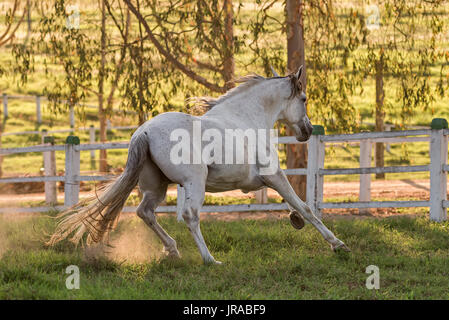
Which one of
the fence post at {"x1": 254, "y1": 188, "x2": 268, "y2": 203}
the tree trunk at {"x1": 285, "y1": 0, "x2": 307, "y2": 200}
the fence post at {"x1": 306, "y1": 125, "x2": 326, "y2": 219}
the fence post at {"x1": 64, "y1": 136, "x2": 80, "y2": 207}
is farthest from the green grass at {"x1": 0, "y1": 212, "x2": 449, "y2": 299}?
the fence post at {"x1": 254, "y1": 188, "x2": 268, "y2": 203}

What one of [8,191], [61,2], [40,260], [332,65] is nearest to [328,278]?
[40,260]

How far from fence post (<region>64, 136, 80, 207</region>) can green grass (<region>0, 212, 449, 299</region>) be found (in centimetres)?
275

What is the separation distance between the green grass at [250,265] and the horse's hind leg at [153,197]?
0.77 feet

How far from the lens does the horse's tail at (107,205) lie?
262 inches

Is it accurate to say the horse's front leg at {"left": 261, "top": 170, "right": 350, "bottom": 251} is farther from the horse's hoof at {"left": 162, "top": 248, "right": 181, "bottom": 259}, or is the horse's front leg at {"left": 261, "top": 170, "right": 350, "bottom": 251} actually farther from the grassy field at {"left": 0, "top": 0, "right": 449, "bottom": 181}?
the grassy field at {"left": 0, "top": 0, "right": 449, "bottom": 181}

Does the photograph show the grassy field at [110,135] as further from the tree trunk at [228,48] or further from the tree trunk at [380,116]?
the tree trunk at [228,48]

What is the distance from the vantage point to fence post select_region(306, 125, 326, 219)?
34.9ft

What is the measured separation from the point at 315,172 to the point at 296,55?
9.64ft

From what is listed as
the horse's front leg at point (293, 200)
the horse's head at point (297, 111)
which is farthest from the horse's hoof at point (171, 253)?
the horse's head at point (297, 111)

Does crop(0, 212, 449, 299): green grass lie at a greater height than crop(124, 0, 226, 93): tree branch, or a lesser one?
lesser

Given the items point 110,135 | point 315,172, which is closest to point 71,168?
point 315,172

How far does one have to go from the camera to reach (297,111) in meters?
7.95

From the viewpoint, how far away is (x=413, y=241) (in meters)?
8.14
